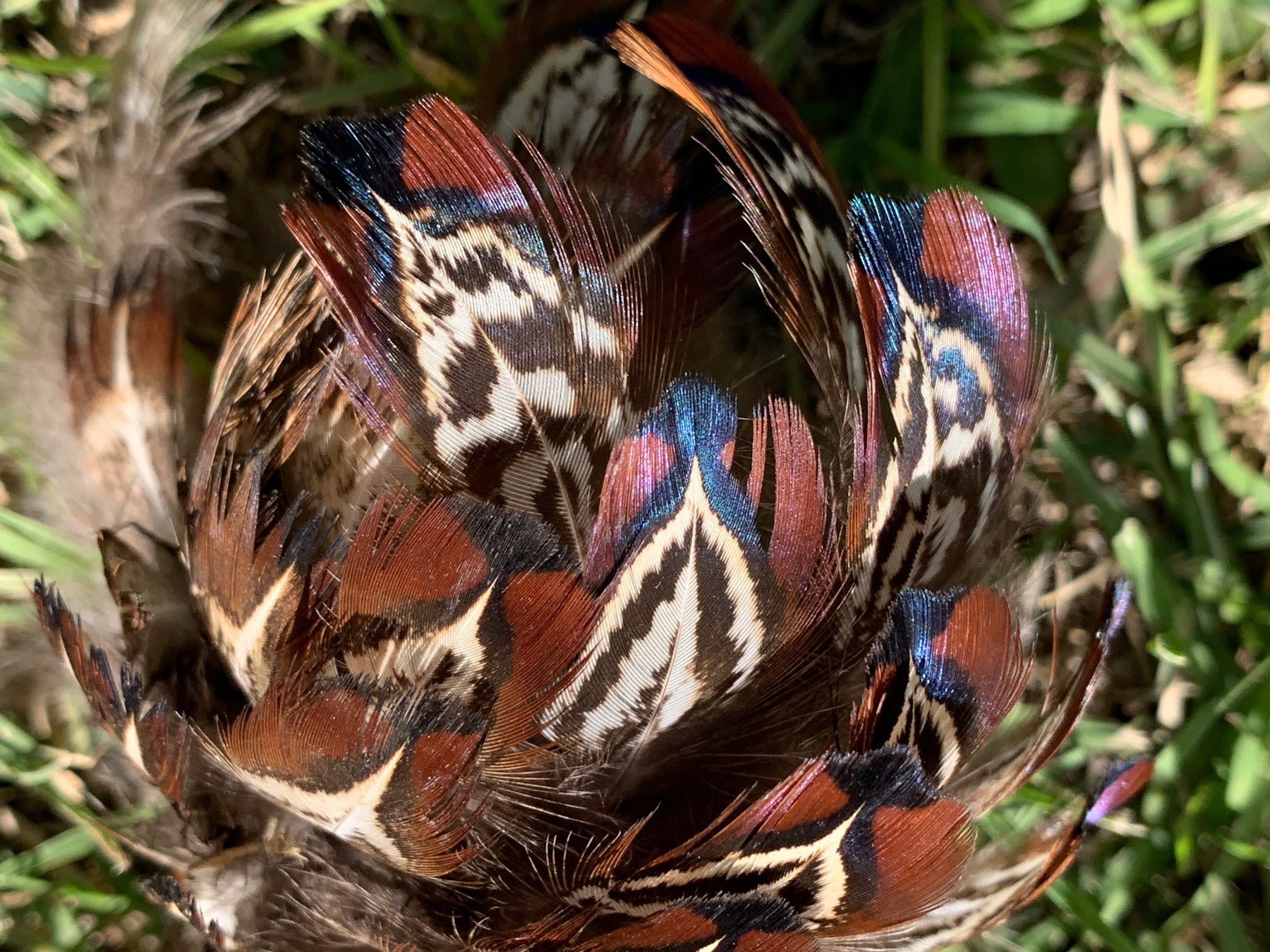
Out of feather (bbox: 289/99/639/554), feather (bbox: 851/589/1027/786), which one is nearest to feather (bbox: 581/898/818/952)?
feather (bbox: 851/589/1027/786)

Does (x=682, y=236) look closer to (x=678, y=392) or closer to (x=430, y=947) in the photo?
(x=678, y=392)

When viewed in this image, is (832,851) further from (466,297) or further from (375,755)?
(466,297)

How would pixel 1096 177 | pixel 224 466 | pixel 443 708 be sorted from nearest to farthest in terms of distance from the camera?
pixel 443 708
pixel 224 466
pixel 1096 177

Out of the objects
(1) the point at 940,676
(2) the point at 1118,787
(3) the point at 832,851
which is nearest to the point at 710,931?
(3) the point at 832,851

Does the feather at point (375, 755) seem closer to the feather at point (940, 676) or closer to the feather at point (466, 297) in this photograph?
the feather at point (466, 297)

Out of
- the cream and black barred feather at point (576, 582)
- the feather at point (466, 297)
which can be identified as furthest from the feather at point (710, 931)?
the feather at point (466, 297)

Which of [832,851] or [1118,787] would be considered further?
[1118,787]

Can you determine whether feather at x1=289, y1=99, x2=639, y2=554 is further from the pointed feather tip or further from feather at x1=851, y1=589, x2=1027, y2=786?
the pointed feather tip

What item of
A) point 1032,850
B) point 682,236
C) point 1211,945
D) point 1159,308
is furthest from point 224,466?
point 1211,945
